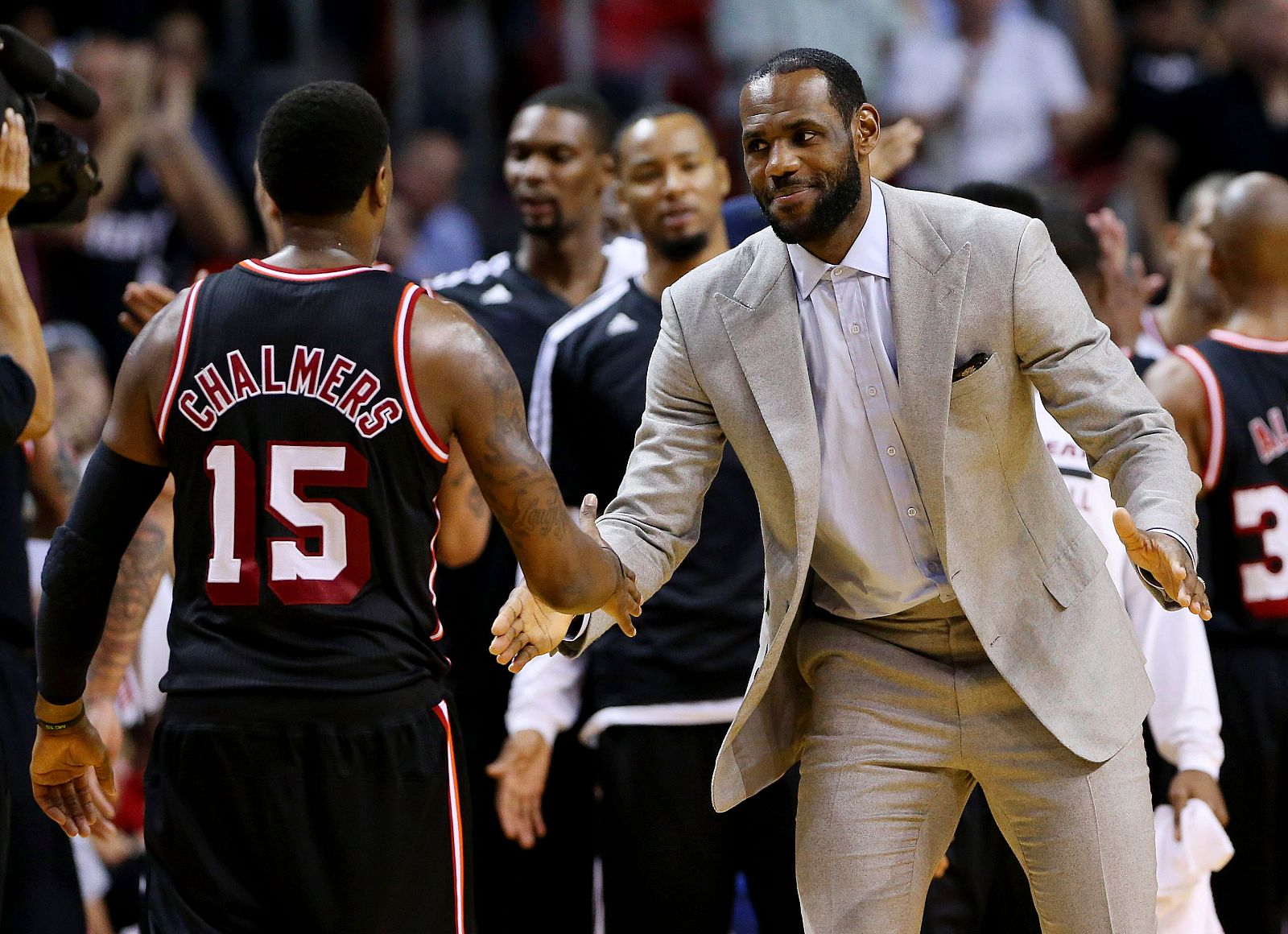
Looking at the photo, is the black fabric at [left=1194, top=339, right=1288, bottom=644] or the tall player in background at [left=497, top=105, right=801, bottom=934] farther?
the black fabric at [left=1194, top=339, right=1288, bottom=644]

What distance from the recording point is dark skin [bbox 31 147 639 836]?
3082 mm

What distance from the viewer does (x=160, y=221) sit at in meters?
8.24

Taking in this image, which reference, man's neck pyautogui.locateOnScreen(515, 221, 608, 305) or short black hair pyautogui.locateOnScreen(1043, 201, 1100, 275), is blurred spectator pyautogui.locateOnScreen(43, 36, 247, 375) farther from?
short black hair pyautogui.locateOnScreen(1043, 201, 1100, 275)

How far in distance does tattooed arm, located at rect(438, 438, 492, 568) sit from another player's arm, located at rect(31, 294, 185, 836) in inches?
30.3

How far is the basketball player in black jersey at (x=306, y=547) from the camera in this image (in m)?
3.06

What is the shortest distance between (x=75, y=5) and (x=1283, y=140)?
21.1 feet

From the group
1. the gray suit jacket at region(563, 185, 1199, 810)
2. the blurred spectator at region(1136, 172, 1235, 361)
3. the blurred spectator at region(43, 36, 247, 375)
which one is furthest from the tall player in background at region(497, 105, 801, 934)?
the blurred spectator at region(43, 36, 247, 375)

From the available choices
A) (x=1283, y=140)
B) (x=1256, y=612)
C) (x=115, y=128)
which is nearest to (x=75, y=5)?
(x=115, y=128)

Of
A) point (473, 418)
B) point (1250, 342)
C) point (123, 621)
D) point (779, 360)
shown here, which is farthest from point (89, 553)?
point (1250, 342)

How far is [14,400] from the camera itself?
3.67m

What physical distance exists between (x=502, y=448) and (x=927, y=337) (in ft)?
2.86

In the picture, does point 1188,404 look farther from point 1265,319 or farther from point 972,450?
point 972,450

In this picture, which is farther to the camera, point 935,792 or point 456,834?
point 935,792

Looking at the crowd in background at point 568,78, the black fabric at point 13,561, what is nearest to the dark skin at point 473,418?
the black fabric at point 13,561
